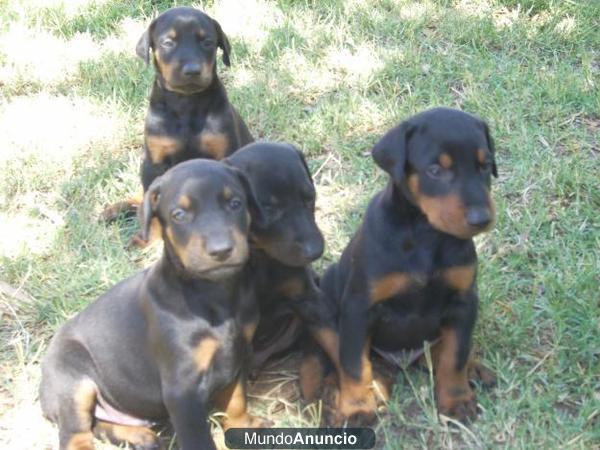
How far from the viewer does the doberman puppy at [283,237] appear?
3992mm

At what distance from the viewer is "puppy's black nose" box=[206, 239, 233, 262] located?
Answer: 3.54 meters

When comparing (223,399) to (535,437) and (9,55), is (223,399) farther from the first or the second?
(9,55)

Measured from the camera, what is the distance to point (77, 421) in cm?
406

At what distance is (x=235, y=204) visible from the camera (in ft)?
12.3

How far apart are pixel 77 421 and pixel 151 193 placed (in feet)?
3.69

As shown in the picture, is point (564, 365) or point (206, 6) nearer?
point (564, 365)

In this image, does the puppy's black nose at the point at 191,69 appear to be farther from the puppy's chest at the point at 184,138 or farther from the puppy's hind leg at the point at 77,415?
the puppy's hind leg at the point at 77,415

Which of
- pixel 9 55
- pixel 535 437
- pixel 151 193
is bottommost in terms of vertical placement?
pixel 9 55

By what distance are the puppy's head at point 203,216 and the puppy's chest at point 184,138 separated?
2287 millimetres

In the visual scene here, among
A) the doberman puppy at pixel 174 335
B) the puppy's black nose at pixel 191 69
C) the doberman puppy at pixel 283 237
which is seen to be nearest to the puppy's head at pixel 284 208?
the doberman puppy at pixel 283 237

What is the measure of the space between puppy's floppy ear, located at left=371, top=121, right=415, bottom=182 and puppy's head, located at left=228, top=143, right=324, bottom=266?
383mm

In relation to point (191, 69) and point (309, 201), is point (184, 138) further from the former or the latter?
point (309, 201)

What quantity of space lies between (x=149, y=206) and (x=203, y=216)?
33 centimetres

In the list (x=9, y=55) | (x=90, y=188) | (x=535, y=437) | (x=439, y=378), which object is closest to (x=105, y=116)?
(x=90, y=188)
